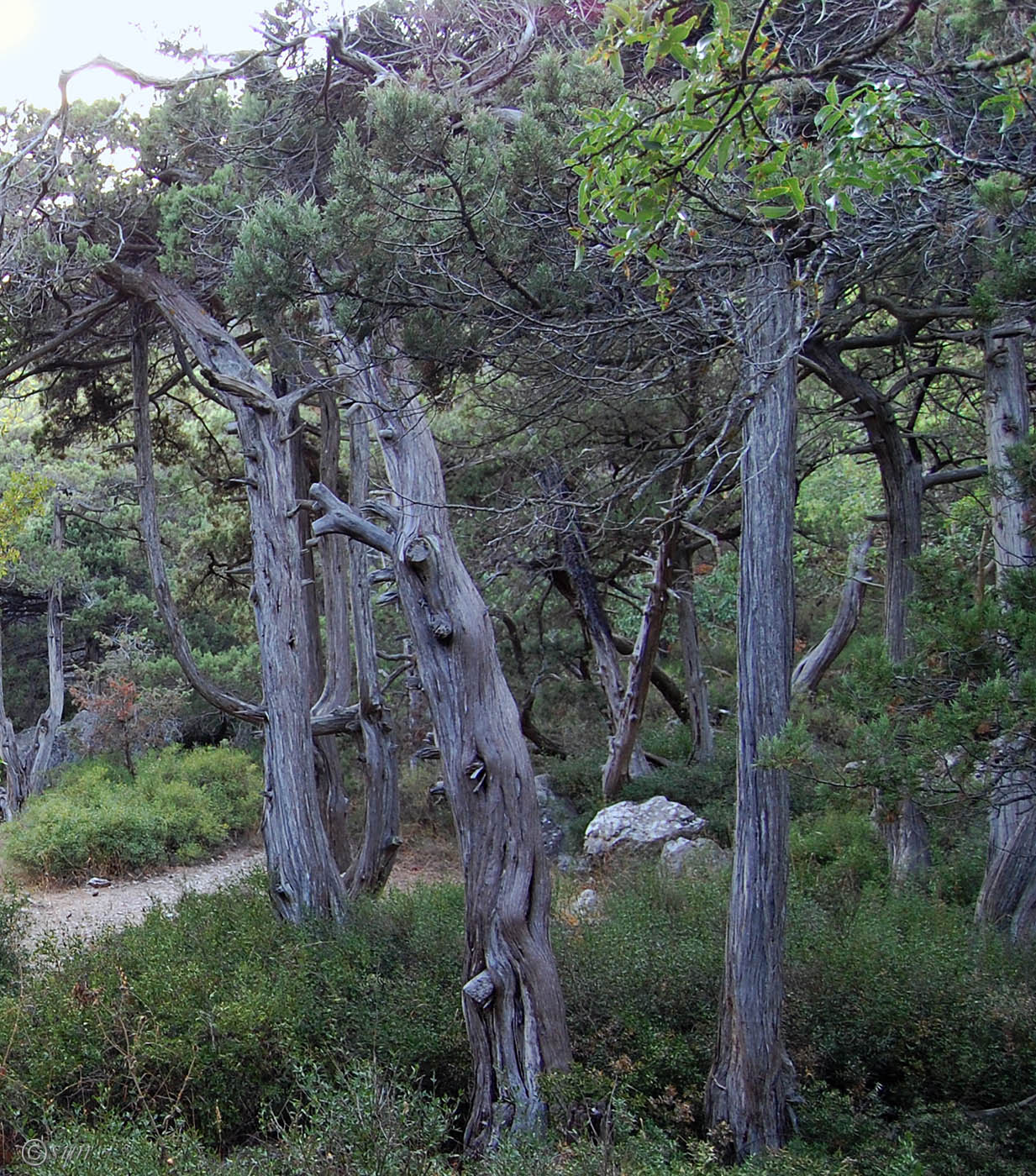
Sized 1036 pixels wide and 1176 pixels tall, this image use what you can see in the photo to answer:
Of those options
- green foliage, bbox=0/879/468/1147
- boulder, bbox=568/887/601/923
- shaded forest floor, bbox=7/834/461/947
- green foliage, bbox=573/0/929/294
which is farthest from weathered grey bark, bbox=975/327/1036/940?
shaded forest floor, bbox=7/834/461/947

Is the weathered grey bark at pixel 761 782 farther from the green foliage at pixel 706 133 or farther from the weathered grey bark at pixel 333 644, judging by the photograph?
the weathered grey bark at pixel 333 644

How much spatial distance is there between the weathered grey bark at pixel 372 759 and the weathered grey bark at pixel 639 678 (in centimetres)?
345

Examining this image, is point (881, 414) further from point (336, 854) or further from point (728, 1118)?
point (336, 854)

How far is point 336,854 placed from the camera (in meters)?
9.73

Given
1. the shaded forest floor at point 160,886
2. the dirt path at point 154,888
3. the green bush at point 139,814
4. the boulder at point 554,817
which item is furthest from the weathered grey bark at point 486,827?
the green bush at point 139,814

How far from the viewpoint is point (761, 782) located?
4938mm

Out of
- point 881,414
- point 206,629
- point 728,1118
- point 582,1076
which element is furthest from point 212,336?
point 206,629

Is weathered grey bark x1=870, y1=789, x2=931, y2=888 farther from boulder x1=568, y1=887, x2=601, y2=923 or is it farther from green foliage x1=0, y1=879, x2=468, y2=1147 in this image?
green foliage x1=0, y1=879, x2=468, y2=1147

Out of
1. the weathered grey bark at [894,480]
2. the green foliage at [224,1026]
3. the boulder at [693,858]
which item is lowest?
the boulder at [693,858]

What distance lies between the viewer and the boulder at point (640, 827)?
444 inches

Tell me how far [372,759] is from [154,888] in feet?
14.3

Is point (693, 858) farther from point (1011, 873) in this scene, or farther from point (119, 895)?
point (119, 895)

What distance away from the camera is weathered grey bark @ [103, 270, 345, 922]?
7.69 metres

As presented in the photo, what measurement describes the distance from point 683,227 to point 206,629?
18558mm
